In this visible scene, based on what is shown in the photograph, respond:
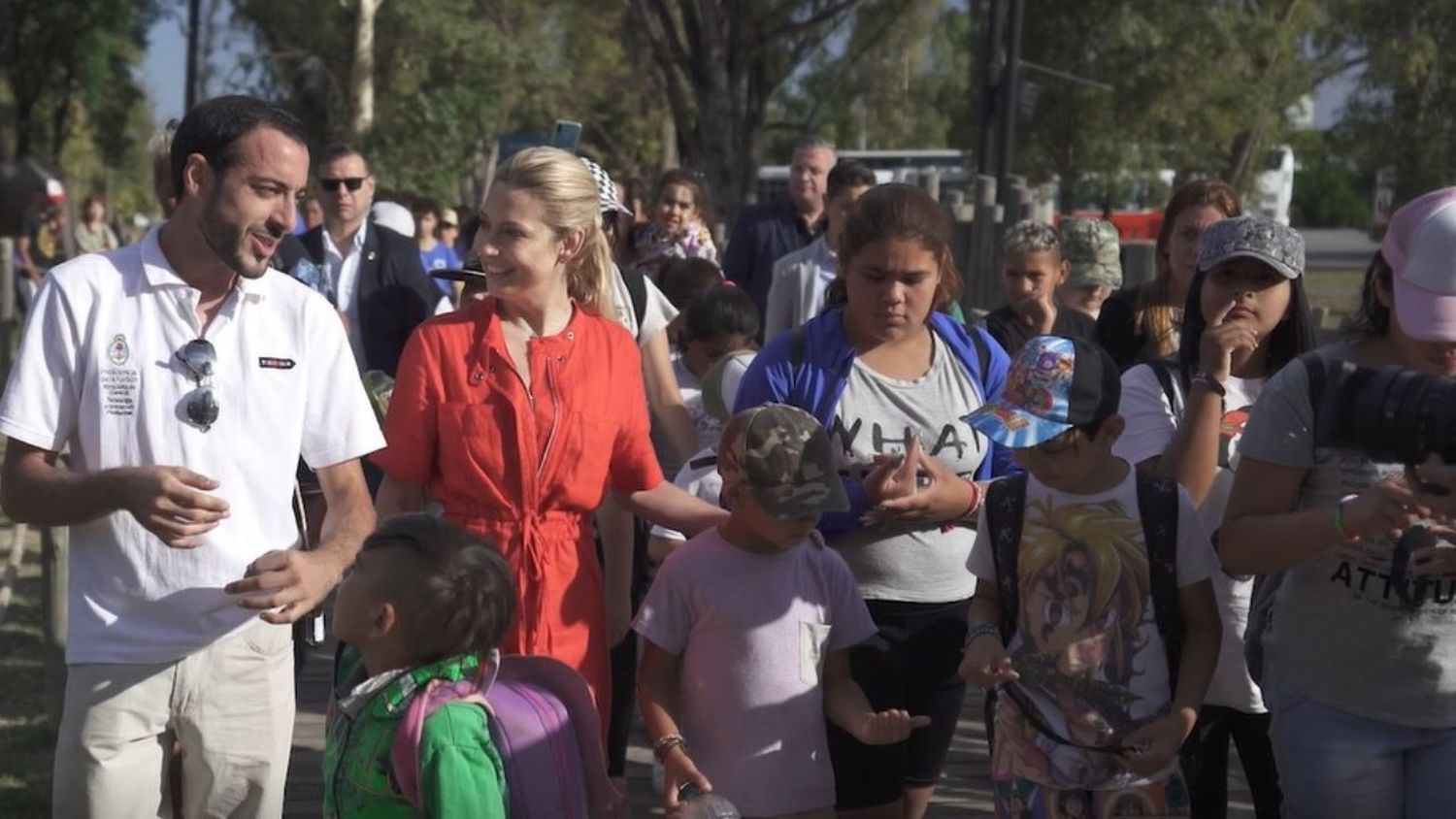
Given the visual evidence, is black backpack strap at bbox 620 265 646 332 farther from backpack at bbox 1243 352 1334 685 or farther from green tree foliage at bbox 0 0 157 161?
green tree foliage at bbox 0 0 157 161

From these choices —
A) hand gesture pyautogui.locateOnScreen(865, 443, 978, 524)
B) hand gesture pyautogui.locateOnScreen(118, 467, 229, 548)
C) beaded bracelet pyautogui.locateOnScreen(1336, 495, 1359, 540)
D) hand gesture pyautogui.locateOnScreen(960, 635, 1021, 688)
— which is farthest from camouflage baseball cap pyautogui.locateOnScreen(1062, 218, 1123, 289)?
hand gesture pyautogui.locateOnScreen(118, 467, 229, 548)

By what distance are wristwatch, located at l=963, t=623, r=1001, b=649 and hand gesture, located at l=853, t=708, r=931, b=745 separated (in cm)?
19

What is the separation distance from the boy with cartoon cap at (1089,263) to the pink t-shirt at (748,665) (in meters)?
3.20

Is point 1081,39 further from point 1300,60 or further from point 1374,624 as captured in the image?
point 1374,624

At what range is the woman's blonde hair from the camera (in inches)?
171

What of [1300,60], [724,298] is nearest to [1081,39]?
[1300,60]

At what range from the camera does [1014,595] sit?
4230 mm

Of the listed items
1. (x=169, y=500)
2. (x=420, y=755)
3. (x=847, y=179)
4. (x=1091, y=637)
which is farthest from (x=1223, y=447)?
(x=847, y=179)

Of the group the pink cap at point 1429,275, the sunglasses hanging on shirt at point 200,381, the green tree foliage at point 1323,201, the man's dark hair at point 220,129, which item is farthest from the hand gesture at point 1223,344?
the green tree foliage at point 1323,201

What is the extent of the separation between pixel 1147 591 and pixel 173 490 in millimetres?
1969

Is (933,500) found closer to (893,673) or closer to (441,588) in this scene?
(893,673)

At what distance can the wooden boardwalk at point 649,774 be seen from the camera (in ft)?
21.8

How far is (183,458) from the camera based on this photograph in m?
4.02

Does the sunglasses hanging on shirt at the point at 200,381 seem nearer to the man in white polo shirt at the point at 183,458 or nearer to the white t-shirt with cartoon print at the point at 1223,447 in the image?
the man in white polo shirt at the point at 183,458
